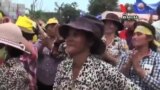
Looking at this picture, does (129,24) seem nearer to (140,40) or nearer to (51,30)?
(51,30)

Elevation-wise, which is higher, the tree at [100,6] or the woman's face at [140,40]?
the woman's face at [140,40]

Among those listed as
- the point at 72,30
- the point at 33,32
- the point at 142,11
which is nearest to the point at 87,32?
the point at 72,30

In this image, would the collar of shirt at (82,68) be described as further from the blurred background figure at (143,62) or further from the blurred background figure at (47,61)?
the blurred background figure at (47,61)

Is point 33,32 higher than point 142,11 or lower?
higher

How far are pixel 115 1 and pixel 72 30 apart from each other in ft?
178

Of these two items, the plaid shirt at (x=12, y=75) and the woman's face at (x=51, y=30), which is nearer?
the plaid shirt at (x=12, y=75)

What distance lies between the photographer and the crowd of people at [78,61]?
3.82 meters

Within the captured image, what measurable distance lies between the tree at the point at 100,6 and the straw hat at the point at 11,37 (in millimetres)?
45324

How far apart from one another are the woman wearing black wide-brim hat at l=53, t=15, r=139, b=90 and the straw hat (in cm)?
61

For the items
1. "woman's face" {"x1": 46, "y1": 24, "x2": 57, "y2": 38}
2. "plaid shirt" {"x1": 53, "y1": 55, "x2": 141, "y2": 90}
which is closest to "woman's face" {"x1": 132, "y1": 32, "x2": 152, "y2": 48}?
"plaid shirt" {"x1": 53, "y1": 55, "x2": 141, "y2": 90}

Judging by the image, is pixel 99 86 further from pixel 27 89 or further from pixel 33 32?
pixel 33 32

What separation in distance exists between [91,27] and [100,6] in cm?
4834

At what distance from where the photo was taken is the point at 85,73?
383 centimetres

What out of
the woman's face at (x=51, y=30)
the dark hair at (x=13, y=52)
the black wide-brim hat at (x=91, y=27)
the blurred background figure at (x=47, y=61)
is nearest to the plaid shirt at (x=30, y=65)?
the dark hair at (x=13, y=52)
